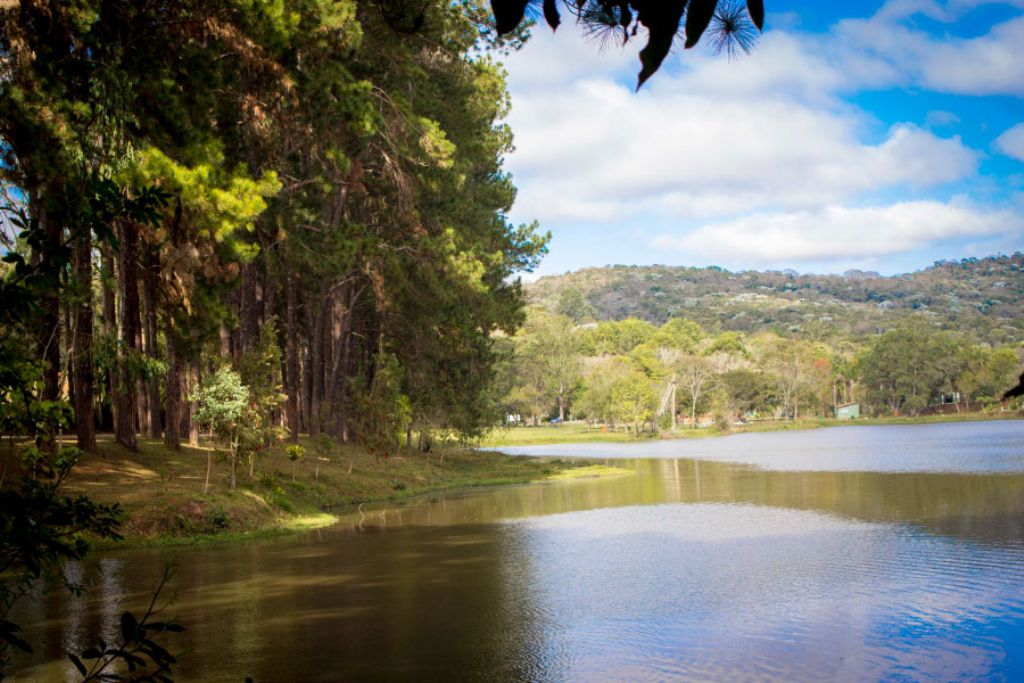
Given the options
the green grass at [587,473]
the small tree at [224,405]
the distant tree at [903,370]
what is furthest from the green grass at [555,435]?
the small tree at [224,405]

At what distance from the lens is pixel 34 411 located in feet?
21.8

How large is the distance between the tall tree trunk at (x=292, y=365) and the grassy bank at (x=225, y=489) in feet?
3.45

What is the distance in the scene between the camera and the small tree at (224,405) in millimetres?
21141

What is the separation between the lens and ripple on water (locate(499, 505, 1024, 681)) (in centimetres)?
1025

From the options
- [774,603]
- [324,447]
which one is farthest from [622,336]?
[774,603]

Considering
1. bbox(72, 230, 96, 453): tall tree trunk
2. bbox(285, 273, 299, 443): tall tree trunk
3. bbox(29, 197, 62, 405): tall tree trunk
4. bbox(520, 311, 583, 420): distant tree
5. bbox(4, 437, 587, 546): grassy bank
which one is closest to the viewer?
bbox(29, 197, 62, 405): tall tree trunk

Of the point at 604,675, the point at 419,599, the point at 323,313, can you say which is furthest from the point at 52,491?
the point at 323,313

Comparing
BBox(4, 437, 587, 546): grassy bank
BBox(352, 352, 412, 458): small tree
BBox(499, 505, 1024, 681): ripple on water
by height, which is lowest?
BBox(499, 505, 1024, 681): ripple on water

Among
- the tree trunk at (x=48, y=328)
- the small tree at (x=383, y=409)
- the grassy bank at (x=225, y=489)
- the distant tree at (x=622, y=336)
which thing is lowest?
the grassy bank at (x=225, y=489)

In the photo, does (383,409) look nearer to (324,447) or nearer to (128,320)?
(324,447)

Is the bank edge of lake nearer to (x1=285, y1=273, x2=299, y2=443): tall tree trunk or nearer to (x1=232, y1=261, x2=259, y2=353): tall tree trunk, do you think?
(x1=285, y1=273, x2=299, y2=443): tall tree trunk

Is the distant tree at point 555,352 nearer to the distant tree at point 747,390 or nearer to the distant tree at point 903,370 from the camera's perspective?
the distant tree at point 747,390

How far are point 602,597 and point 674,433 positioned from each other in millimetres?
75275

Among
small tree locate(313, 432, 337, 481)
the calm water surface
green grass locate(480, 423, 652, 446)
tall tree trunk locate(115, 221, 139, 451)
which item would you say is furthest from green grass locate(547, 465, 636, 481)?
green grass locate(480, 423, 652, 446)
